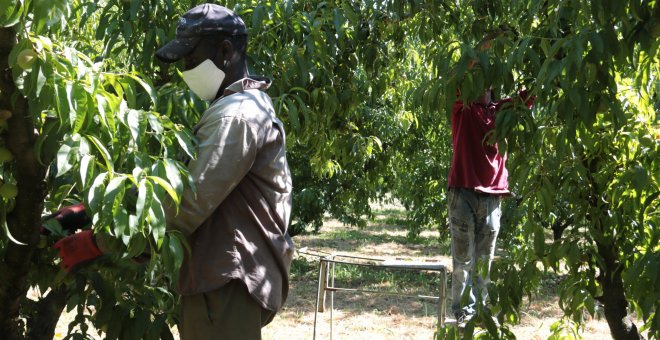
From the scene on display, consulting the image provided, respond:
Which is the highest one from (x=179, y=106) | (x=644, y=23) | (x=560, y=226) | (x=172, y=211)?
(x=644, y=23)

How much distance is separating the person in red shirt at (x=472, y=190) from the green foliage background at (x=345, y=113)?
465 mm

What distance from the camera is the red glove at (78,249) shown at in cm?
223

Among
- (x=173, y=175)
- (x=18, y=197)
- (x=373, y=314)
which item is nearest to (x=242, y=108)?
(x=173, y=175)

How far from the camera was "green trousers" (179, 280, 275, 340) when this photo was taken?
2.34 m

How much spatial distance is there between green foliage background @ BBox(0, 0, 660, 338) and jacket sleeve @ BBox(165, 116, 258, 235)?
0.34ft

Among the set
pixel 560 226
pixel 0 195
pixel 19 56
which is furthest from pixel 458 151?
pixel 560 226

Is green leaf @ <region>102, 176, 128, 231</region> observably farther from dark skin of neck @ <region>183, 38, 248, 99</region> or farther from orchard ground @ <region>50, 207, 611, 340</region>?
orchard ground @ <region>50, 207, 611, 340</region>

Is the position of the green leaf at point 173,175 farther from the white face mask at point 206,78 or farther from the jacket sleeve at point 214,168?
the white face mask at point 206,78

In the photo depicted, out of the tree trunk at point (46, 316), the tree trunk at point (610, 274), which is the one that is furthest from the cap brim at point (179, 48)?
the tree trunk at point (610, 274)

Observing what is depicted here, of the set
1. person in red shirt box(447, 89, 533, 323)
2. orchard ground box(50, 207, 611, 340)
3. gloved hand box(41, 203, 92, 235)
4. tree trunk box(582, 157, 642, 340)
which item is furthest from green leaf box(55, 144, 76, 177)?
orchard ground box(50, 207, 611, 340)

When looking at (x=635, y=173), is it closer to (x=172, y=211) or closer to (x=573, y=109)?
(x=573, y=109)

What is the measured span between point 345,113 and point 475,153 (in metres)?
0.71

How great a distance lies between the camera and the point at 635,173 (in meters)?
2.96

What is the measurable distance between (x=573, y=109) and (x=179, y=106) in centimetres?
118
